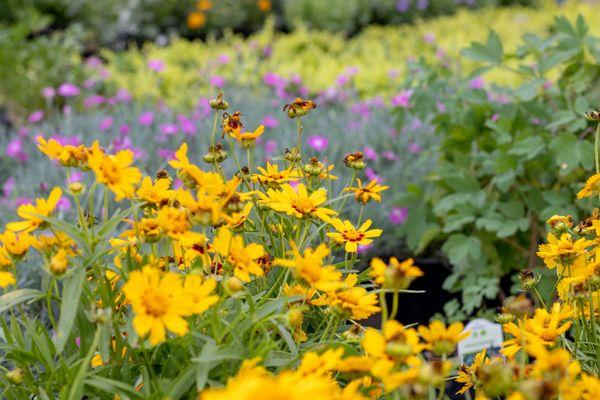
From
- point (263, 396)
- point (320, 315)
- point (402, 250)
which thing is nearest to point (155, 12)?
point (402, 250)

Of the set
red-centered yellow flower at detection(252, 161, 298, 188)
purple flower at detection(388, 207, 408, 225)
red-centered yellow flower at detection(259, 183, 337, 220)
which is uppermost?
red-centered yellow flower at detection(259, 183, 337, 220)

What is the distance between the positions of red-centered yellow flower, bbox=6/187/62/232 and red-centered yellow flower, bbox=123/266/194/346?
152 millimetres

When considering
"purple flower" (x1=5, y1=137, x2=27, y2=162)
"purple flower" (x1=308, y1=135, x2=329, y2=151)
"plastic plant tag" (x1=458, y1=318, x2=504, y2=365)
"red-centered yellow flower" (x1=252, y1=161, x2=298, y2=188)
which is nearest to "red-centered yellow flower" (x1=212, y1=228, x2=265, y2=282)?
"red-centered yellow flower" (x1=252, y1=161, x2=298, y2=188)

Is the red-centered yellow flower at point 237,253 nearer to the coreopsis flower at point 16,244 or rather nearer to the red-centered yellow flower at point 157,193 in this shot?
the red-centered yellow flower at point 157,193

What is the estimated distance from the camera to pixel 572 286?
91cm

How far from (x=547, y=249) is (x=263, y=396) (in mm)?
598

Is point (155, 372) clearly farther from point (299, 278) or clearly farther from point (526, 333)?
point (526, 333)

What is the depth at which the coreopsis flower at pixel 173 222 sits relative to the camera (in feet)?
2.56

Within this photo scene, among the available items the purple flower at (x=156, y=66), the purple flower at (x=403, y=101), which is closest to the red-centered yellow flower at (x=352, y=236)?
the purple flower at (x=403, y=101)

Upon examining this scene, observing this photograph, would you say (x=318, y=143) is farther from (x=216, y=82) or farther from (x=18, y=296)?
(x=18, y=296)

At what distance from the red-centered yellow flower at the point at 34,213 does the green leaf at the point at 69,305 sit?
0.22ft

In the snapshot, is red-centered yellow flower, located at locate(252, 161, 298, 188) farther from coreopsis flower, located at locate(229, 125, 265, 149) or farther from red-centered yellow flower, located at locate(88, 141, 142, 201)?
red-centered yellow flower, located at locate(88, 141, 142, 201)

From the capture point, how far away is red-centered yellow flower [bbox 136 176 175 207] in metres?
0.90

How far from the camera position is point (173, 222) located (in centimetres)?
79
